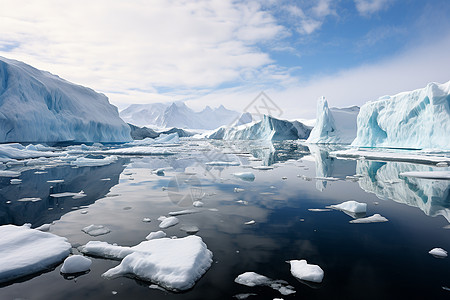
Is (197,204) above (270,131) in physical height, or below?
below

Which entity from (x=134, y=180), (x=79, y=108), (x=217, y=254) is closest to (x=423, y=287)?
(x=217, y=254)

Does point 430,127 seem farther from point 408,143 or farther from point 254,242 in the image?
point 254,242

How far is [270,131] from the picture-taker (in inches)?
2039

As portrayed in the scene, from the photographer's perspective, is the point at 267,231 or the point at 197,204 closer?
the point at 267,231

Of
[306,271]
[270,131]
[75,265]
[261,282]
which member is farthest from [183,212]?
[270,131]

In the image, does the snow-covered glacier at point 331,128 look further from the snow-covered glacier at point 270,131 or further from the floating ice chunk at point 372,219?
the floating ice chunk at point 372,219

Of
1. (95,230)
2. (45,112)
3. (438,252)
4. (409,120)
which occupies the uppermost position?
(409,120)

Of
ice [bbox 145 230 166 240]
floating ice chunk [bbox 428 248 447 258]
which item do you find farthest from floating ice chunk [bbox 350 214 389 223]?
ice [bbox 145 230 166 240]

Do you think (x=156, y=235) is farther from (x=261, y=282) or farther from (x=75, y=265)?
(x=261, y=282)

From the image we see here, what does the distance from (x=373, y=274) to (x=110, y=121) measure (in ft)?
130

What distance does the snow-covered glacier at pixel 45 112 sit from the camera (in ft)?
80.2

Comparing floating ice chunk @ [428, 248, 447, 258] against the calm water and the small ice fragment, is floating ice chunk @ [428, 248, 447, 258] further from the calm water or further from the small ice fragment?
the small ice fragment

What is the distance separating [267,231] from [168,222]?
165cm

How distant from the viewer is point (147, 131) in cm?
6556
